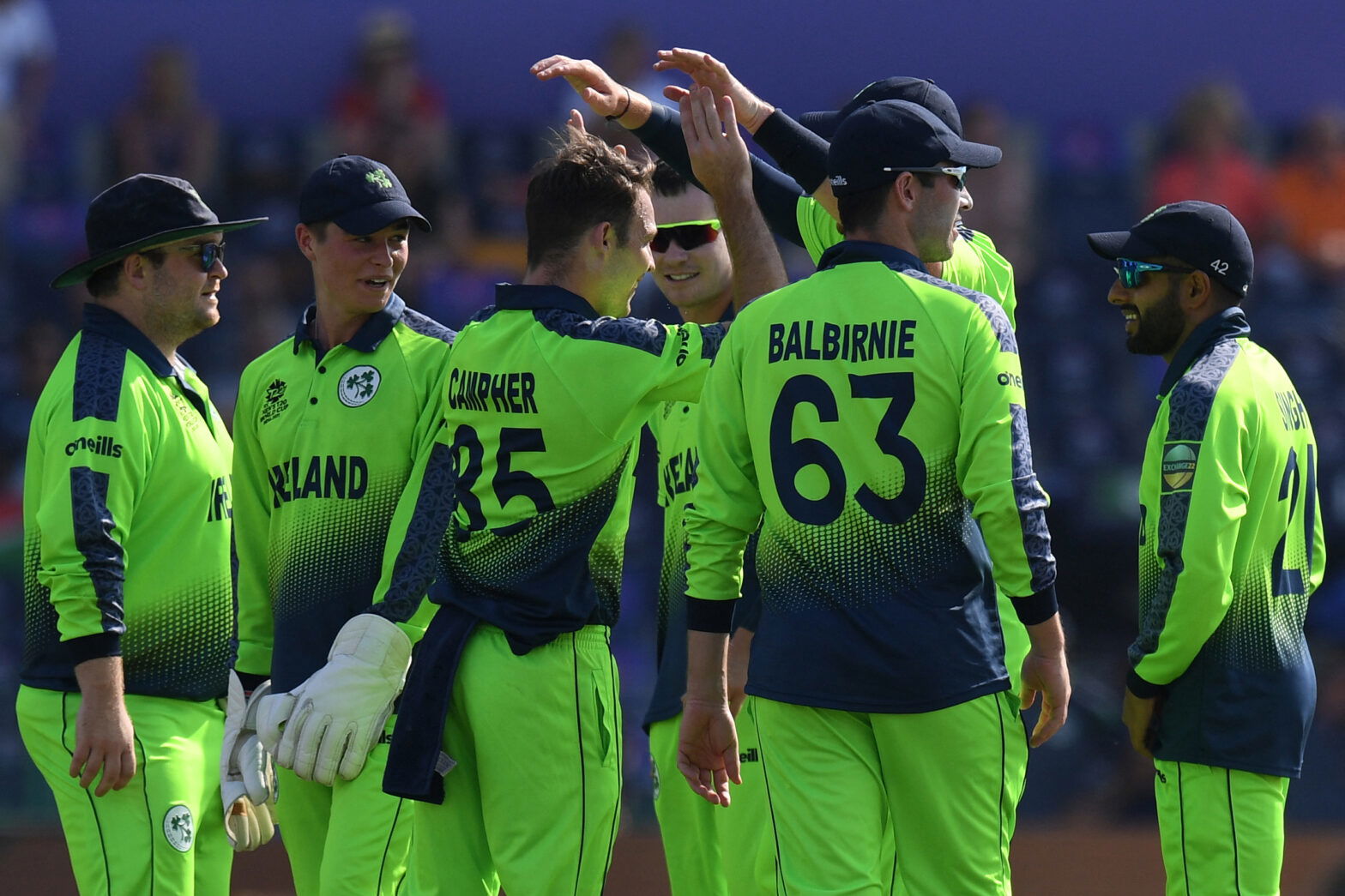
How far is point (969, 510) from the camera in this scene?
3496 mm

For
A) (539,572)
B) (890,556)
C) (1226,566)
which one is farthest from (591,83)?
(1226,566)

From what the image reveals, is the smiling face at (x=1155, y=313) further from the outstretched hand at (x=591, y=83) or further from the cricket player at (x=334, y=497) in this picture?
the cricket player at (x=334, y=497)

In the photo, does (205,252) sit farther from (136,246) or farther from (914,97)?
(914,97)

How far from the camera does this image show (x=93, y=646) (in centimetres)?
397

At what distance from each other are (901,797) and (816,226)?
1595mm

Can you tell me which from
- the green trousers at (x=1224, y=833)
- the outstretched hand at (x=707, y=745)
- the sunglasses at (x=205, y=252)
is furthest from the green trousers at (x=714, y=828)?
the sunglasses at (x=205, y=252)

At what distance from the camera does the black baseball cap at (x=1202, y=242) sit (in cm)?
425

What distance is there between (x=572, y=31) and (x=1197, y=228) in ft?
20.5

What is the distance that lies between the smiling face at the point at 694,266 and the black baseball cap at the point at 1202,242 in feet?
3.75

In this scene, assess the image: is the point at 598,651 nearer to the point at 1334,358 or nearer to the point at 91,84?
the point at 1334,358

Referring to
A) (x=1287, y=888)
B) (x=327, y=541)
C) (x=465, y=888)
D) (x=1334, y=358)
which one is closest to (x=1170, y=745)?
(x=465, y=888)

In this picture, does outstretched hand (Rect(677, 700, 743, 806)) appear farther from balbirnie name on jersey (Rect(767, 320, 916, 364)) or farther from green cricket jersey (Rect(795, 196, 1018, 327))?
green cricket jersey (Rect(795, 196, 1018, 327))

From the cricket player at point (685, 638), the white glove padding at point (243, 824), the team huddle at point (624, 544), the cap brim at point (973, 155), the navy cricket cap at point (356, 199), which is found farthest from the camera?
the cricket player at point (685, 638)

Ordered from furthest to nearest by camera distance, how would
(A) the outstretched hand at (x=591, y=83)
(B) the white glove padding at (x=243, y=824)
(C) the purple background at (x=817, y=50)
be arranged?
(C) the purple background at (x=817, y=50), (B) the white glove padding at (x=243, y=824), (A) the outstretched hand at (x=591, y=83)
